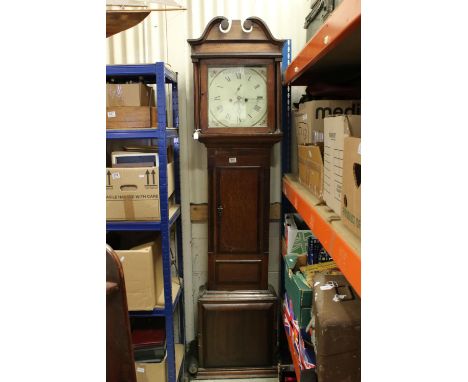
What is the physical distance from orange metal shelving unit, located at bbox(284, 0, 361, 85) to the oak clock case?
28 centimetres

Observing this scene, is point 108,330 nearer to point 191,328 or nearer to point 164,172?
point 164,172

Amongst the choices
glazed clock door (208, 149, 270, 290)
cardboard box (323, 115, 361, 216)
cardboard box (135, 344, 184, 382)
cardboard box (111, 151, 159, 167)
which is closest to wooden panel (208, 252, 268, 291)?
glazed clock door (208, 149, 270, 290)

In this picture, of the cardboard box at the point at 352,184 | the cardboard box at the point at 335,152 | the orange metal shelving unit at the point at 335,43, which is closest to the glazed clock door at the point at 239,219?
the orange metal shelving unit at the point at 335,43

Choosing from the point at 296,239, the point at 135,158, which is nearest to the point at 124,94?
the point at 135,158

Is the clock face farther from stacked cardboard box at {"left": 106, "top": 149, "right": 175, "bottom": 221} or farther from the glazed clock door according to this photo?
stacked cardboard box at {"left": 106, "top": 149, "right": 175, "bottom": 221}

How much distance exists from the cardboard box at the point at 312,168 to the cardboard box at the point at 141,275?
0.93 meters

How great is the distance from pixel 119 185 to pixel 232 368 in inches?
57.8

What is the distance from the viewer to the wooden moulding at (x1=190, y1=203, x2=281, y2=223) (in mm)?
3150

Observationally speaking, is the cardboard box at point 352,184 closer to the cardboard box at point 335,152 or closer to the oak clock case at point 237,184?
the cardboard box at point 335,152

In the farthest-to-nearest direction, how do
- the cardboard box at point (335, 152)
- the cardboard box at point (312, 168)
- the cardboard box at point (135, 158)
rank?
the cardboard box at point (135, 158) < the cardboard box at point (312, 168) < the cardboard box at point (335, 152)

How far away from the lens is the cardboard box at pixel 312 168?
1.76 metres

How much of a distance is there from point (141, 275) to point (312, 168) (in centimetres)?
114

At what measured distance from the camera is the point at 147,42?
9.94 ft

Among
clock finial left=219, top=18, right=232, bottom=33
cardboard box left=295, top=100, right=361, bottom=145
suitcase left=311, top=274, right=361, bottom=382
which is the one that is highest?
Result: clock finial left=219, top=18, right=232, bottom=33
